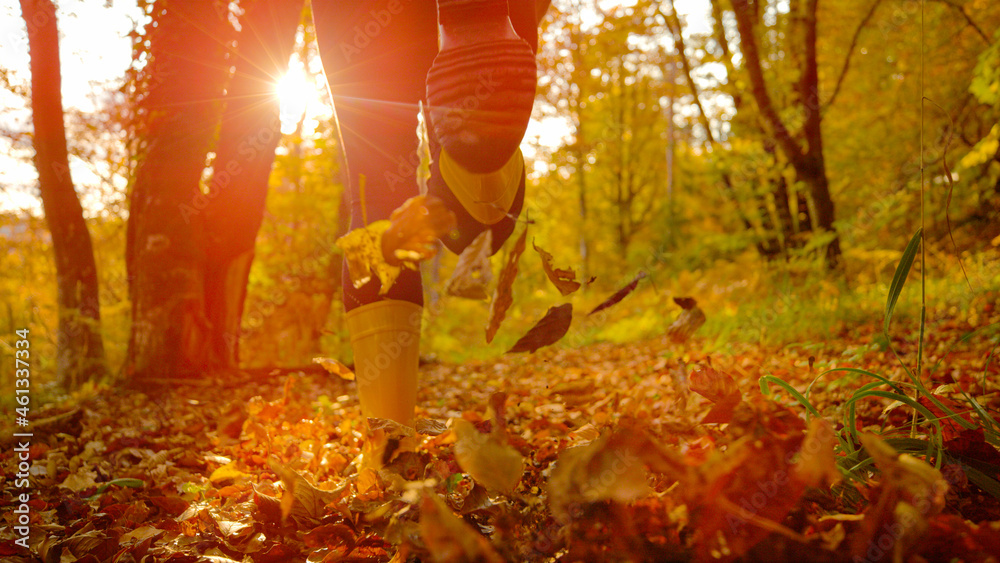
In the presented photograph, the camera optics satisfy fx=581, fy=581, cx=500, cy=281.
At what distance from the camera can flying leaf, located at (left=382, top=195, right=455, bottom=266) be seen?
66cm

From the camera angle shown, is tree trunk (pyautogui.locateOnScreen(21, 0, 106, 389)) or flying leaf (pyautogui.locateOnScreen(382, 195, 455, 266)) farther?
tree trunk (pyautogui.locateOnScreen(21, 0, 106, 389))

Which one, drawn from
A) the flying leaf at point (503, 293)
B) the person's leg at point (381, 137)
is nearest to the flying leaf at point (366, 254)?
the flying leaf at point (503, 293)

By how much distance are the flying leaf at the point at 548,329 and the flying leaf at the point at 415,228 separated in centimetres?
29

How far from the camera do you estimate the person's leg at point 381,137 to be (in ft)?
4.01

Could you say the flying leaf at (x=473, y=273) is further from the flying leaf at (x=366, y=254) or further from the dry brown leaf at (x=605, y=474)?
the dry brown leaf at (x=605, y=474)

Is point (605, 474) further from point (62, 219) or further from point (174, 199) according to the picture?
point (62, 219)

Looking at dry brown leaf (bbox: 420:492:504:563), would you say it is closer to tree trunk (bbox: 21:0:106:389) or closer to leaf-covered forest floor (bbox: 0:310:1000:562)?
leaf-covered forest floor (bbox: 0:310:1000:562)

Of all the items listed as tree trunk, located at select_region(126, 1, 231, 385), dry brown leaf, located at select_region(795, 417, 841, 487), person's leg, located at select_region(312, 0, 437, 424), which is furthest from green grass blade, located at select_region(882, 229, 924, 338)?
tree trunk, located at select_region(126, 1, 231, 385)

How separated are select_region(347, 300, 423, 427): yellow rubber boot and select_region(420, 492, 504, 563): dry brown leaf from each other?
69 centimetres

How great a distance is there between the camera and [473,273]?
2.56 ft

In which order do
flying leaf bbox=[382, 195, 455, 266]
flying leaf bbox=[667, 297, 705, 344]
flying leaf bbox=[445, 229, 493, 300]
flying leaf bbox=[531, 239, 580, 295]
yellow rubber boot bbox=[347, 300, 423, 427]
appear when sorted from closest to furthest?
flying leaf bbox=[382, 195, 455, 266] → flying leaf bbox=[445, 229, 493, 300] → flying leaf bbox=[531, 239, 580, 295] → flying leaf bbox=[667, 297, 705, 344] → yellow rubber boot bbox=[347, 300, 423, 427]

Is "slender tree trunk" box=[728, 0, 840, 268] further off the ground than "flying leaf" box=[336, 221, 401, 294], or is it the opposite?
"slender tree trunk" box=[728, 0, 840, 268]

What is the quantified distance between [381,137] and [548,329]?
2.20 feet

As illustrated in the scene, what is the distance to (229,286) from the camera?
357 cm
